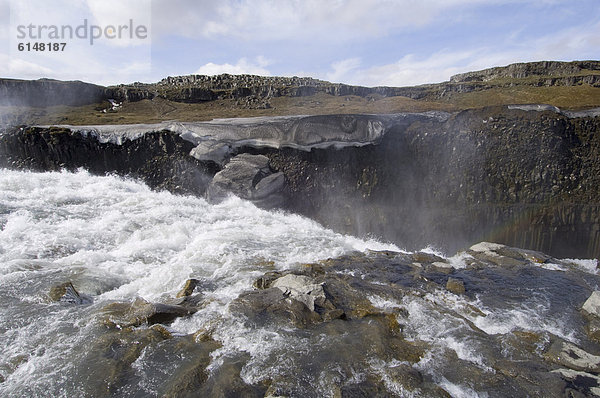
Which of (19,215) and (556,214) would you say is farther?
(556,214)

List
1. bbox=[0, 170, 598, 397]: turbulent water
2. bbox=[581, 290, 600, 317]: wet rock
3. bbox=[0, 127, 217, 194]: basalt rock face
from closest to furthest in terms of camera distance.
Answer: bbox=[0, 170, 598, 397]: turbulent water
bbox=[581, 290, 600, 317]: wet rock
bbox=[0, 127, 217, 194]: basalt rock face

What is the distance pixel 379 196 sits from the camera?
44.0 feet

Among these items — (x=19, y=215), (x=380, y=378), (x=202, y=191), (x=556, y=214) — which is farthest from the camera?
A: (x=202, y=191)

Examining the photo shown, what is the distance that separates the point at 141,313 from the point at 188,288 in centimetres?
125

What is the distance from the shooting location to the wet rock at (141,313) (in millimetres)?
6262

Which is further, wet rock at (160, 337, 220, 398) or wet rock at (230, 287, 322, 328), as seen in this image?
wet rock at (230, 287, 322, 328)

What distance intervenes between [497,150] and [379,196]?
14.7 ft

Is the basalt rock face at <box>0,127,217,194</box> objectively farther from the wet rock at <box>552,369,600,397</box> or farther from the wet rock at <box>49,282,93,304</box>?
the wet rock at <box>552,369,600,397</box>

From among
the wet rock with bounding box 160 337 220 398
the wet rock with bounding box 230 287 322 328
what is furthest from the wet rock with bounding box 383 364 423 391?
the wet rock with bounding box 160 337 220 398

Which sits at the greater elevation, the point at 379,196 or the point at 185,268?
the point at 379,196

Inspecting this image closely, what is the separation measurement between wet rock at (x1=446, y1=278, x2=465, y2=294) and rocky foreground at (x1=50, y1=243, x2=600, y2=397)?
31mm

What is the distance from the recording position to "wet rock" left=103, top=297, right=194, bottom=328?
247 inches

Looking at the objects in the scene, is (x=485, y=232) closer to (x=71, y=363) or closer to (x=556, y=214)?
(x=556, y=214)

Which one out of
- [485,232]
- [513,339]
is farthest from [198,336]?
[485,232]
